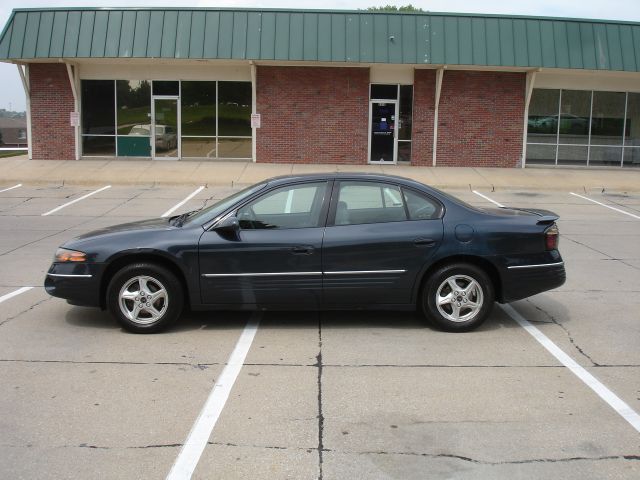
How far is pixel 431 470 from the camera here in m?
3.70

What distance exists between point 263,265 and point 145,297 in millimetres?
1106

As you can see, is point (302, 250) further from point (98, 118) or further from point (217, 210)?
point (98, 118)

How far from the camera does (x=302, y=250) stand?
19.7ft

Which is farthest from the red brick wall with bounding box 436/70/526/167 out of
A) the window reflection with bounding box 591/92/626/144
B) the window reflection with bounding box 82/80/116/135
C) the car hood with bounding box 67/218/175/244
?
the car hood with bounding box 67/218/175/244

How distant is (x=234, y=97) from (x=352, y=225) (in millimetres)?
18600

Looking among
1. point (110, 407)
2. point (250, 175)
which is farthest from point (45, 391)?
point (250, 175)

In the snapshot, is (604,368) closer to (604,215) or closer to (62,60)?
(604,215)

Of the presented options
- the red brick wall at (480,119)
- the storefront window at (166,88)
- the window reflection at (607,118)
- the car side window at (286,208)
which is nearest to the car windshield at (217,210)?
the car side window at (286,208)

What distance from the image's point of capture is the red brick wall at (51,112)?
77.0ft

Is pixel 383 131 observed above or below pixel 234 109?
below

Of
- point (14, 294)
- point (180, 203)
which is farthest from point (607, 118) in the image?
point (14, 294)

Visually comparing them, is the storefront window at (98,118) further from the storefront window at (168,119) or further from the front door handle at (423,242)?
the front door handle at (423,242)

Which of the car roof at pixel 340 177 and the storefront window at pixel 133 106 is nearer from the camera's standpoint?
the car roof at pixel 340 177

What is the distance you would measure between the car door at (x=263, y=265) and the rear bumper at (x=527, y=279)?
1749mm
